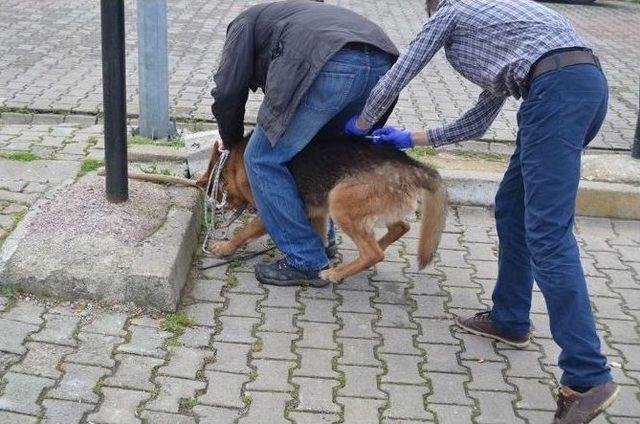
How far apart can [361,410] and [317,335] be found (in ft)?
2.26

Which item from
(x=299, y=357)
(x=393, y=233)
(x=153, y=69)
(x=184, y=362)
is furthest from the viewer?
(x=153, y=69)

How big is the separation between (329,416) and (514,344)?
1.14 m

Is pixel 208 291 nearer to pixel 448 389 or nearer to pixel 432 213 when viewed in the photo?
pixel 432 213

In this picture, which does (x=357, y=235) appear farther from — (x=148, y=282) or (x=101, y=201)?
(x=101, y=201)

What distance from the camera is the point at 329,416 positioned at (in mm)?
3748

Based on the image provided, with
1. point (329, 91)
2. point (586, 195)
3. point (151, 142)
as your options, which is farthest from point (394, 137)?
point (151, 142)

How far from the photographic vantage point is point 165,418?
3.64 meters

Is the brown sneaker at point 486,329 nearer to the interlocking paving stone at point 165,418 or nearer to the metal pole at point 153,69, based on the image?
the interlocking paving stone at point 165,418

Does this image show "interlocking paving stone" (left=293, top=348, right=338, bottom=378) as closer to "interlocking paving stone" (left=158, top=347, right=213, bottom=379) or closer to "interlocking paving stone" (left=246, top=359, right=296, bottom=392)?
"interlocking paving stone" (left=246, top=359, right=296, bottom=392)

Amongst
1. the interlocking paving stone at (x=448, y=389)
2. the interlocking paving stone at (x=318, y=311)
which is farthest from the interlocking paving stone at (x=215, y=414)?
the interlocking paving stone at (x=318, y=311)

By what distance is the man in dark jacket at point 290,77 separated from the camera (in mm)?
4445

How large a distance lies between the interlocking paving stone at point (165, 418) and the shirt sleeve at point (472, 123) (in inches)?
70.4

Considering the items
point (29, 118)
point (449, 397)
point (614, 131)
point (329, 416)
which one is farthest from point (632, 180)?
point (29, 118)

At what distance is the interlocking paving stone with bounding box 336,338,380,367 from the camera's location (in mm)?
4207
